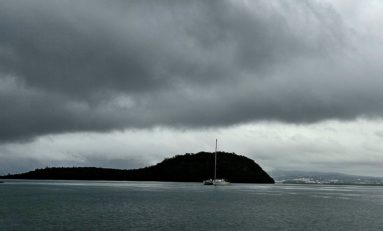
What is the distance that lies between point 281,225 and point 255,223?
16.3ft

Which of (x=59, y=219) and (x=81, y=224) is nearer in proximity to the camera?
(x=81, y=224)

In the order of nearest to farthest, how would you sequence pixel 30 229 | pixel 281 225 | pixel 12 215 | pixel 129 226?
pixel 30 229 → pixel 129 226 → pixel 281 225 → pixel 12 215

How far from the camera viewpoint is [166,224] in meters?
81.6

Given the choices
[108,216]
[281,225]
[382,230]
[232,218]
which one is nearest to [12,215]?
[108,216]

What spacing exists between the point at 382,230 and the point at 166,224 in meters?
36.2

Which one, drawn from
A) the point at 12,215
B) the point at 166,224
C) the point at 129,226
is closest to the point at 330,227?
the point at 166,224

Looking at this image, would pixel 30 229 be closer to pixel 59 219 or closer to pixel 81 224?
pixel 81 224

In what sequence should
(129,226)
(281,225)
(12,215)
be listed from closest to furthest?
(129,226) < (281,225) < (12,215)

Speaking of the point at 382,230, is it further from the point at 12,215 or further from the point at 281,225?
the point at 12,215

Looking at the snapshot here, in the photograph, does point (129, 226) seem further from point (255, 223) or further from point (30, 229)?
point (255, 223)

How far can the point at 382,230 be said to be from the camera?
259 feet

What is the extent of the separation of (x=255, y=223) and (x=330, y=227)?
13.1 meters

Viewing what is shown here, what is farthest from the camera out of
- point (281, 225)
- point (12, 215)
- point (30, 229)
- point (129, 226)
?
point (12, 215)

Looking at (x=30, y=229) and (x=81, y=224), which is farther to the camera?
(x=81, y=224)
